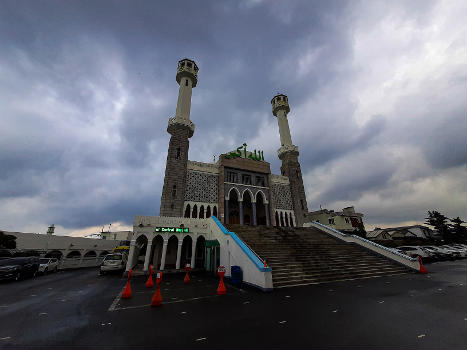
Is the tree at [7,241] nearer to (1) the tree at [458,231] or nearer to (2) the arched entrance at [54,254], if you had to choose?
(2) the arched entrance at [54,254]

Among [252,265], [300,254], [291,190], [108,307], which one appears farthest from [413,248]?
[108,307]

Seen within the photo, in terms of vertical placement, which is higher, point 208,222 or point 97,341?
point 208,222

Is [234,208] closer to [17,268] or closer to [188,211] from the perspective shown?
[188,211]

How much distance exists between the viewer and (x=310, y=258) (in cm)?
1269

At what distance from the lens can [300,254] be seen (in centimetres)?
1312

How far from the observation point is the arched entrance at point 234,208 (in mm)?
28686

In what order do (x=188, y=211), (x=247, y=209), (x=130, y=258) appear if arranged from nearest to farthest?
(x=130, y=258) → (x=188, y=211) → (x=247, y=209)

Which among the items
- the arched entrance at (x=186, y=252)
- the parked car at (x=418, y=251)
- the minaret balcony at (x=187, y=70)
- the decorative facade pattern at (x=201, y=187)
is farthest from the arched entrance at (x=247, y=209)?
the minaret balcony at (x=187, y=70)

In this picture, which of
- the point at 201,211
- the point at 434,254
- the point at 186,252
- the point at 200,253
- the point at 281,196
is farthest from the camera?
the point at 281,196

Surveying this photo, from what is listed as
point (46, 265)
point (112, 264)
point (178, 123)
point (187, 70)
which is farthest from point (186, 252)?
point (187, 70)

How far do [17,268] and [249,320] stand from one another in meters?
16.9

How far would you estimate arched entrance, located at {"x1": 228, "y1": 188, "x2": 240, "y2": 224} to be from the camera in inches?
1129

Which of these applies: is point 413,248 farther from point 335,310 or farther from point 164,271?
point 164,271

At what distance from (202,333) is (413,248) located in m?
23.3
